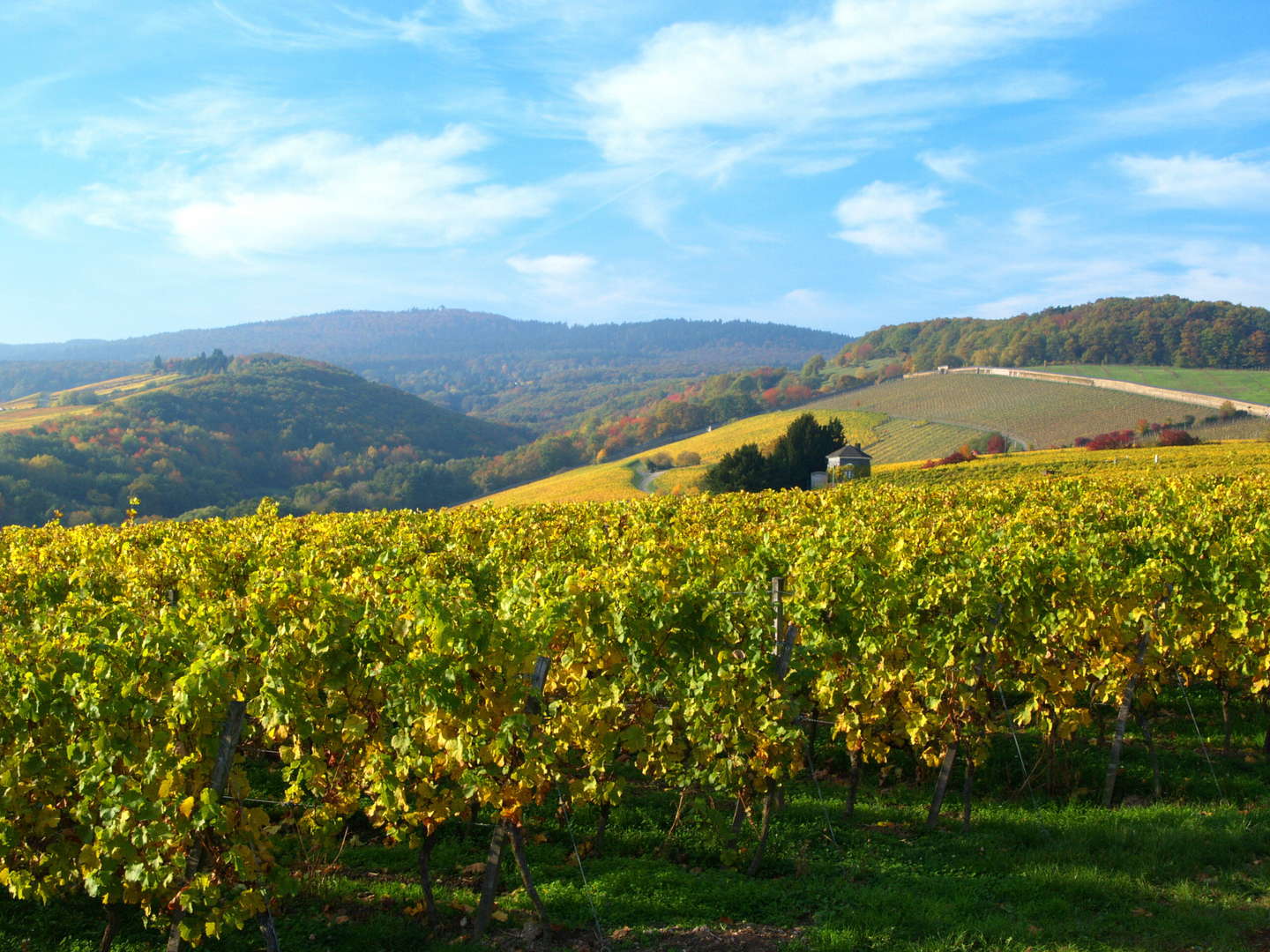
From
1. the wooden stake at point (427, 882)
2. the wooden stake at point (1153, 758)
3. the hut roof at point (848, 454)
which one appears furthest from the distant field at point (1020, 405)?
the wooden stake at point (427, 882)

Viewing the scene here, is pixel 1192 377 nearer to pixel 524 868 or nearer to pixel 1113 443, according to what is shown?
pixel 1113 443

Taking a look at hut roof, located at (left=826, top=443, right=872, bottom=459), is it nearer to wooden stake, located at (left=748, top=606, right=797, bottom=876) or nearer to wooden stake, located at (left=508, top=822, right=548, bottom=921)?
wooden stake, located at (left=748, top=606, right=797, bottom=876)

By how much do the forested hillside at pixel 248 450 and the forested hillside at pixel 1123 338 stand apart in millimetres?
74125

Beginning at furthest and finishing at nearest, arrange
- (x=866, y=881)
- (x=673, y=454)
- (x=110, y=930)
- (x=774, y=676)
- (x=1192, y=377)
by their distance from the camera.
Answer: (x=1192, y=377), (x=673, y=454), (x=774, y=676), (x=866, y=881), (x=110, y=930)

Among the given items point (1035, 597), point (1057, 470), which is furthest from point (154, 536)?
point (1057, 470)

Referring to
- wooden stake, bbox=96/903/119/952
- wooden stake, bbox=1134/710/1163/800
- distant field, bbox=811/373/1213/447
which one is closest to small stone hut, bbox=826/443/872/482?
distant field, bbox=811/373/1213/447

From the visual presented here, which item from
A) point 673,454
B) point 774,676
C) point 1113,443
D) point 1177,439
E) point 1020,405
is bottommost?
point 774,676

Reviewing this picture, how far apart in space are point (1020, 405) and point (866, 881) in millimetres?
87491

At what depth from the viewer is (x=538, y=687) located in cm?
588

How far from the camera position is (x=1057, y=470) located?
44.8 m

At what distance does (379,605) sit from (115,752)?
1.81 m

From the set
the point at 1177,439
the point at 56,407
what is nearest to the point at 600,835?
the point at 1177,439

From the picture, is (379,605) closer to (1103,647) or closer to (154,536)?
(1103,647)

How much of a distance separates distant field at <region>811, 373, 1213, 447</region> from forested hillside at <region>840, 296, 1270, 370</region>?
14.9m
